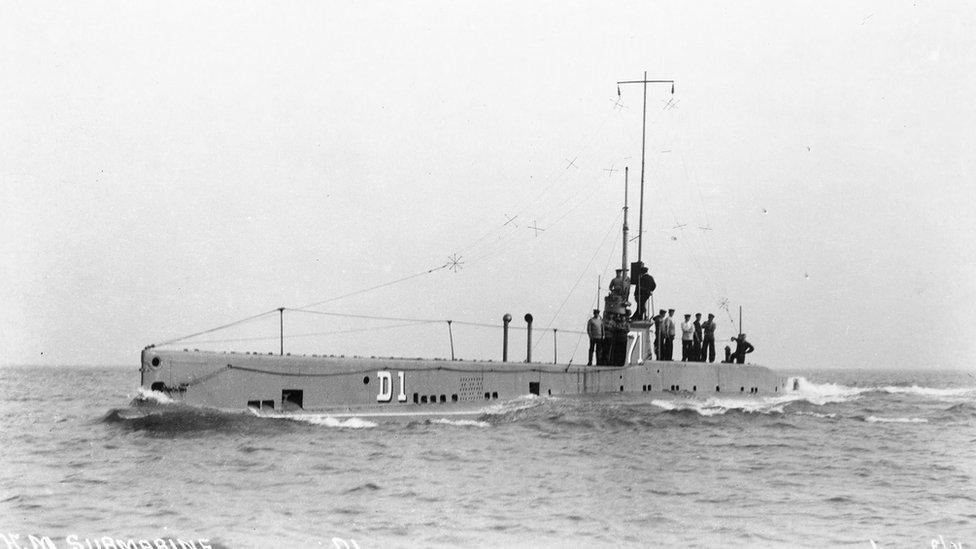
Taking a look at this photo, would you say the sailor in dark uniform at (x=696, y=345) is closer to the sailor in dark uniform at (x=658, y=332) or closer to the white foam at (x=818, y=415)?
the sailor in dark uniform at (x=658, y=332)

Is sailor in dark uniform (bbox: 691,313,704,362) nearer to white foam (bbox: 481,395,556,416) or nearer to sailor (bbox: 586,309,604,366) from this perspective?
sailor (bbox: 586,309,604,366)

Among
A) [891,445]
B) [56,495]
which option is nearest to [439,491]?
[56,495]

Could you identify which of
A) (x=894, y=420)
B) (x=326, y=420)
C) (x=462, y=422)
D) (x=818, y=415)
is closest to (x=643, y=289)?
(x=818, y=415)

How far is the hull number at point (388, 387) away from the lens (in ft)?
58.7

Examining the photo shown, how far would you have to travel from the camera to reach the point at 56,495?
426 inches

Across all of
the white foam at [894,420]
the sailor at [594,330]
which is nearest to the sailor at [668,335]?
the sailor at [594,330]

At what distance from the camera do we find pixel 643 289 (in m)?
25.8

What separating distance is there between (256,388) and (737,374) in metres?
18.0

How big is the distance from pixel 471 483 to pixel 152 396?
6.14 m

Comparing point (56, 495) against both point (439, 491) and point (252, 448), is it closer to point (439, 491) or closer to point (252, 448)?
point (252, 448)

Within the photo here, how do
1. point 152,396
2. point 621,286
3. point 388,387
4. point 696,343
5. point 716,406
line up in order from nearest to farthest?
point 152,396, point 388,387, point 621,286, point 716,406, point 696,343

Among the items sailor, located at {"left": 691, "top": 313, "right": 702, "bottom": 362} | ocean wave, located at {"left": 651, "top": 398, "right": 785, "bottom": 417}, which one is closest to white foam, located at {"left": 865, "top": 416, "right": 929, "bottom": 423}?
ocean wave, located at {"left": 651, "top": 398, "right": 785, "bottom": 417}

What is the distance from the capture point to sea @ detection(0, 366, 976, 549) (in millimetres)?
9375

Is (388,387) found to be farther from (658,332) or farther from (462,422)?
(658,332)
